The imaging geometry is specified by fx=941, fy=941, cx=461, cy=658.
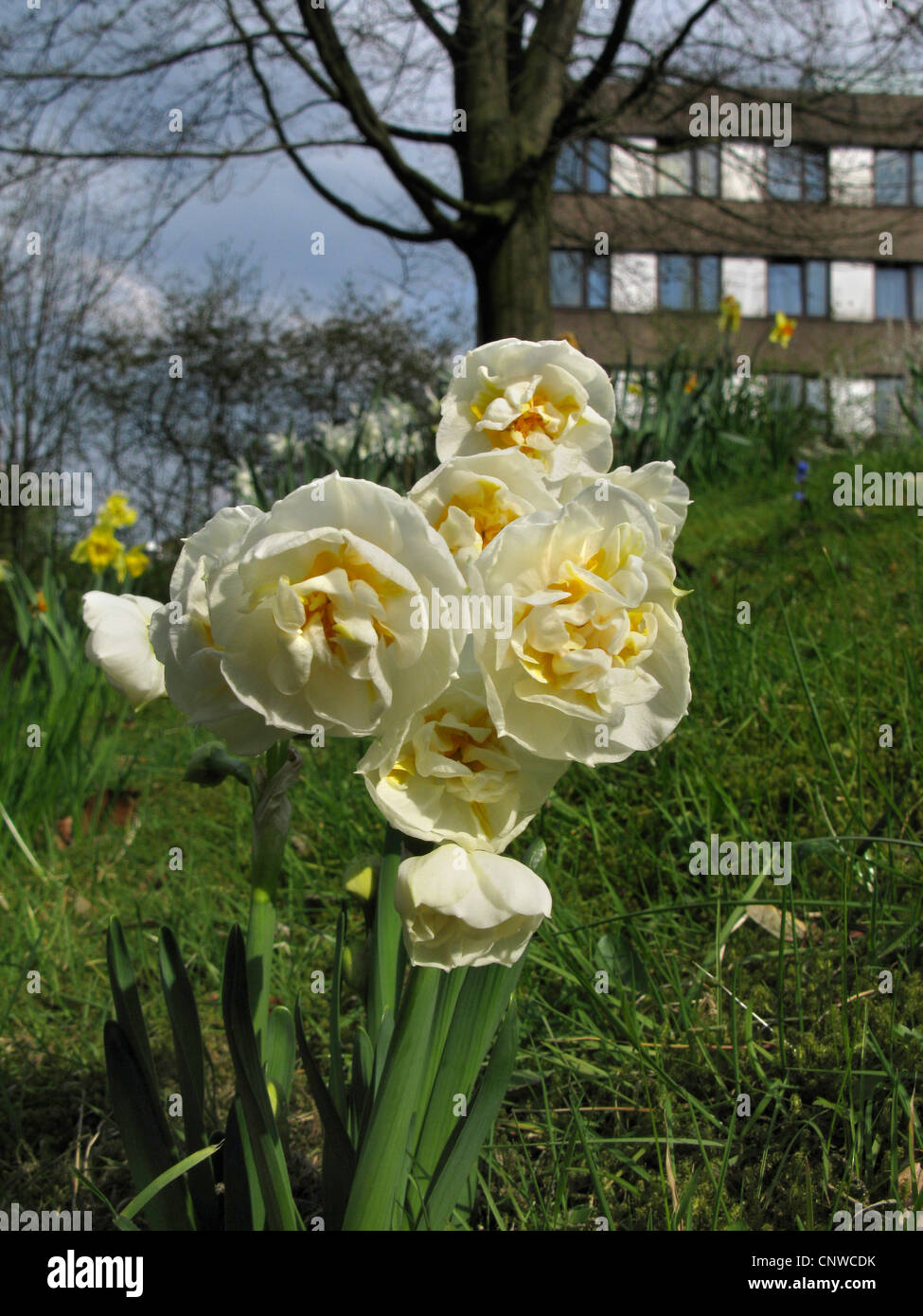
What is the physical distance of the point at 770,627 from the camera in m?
2.37

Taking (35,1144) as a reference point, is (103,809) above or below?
above

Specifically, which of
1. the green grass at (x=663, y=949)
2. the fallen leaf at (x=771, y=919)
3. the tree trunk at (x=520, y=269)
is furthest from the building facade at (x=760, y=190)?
the fallen leaf at (x=771, y=919)

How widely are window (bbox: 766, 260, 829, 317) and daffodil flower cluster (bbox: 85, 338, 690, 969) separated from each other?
25.0 m

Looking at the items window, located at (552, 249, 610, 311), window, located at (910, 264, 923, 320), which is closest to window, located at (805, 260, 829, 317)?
window, located at (910, 264, 923, 320)

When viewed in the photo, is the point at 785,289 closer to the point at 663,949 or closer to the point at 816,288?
the point at 816,288

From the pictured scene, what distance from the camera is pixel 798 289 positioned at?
23.3 m

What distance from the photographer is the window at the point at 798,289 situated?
23125 millimetres

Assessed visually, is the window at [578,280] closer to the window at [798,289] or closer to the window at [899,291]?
the window at [798,289]

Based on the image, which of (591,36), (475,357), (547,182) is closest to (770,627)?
(475,357)

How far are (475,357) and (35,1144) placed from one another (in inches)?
53.1

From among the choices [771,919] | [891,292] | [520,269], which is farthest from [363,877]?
[891,292]

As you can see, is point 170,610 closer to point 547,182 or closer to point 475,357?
point 475,357

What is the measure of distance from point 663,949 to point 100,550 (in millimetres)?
3271

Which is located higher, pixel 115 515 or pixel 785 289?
pixel 785 289
